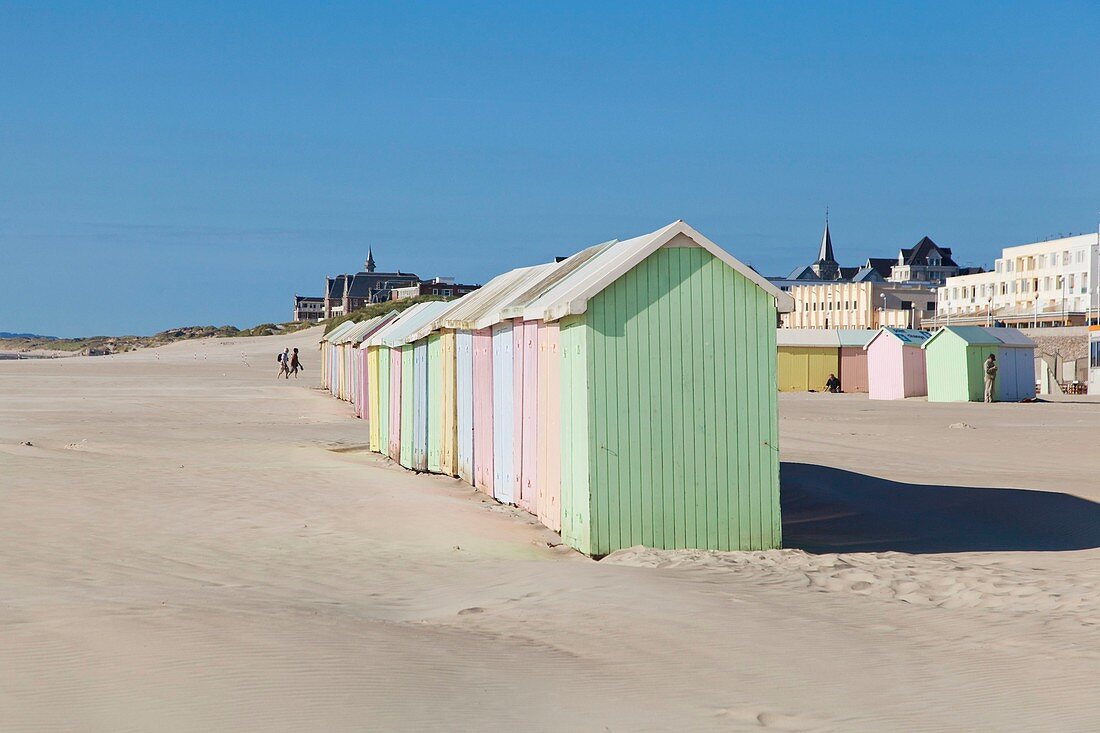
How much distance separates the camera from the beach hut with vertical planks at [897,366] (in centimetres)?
3788

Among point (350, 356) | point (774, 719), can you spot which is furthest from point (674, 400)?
point (350, 356)

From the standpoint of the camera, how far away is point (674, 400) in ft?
32.3

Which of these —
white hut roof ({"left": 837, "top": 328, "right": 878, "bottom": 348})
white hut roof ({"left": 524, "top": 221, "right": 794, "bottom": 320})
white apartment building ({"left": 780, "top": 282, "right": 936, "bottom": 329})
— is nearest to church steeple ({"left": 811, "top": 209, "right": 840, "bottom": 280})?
white apartment building ({"left": 780, "top": 282, "right": 936, "bottom": 329})

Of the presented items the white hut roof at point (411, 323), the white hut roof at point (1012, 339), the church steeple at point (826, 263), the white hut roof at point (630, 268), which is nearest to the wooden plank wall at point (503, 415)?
the white hut roof at point (630, 268)

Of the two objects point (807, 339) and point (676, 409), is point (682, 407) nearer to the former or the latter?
point (676, 409)

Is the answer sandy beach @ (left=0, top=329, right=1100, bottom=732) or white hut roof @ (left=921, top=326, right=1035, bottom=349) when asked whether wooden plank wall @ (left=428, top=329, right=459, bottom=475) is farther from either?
white hut roof @ (left=921, top=326, right=1035, bottom=349)

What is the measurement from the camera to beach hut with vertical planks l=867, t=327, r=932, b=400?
124ft

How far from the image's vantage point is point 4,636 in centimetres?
589

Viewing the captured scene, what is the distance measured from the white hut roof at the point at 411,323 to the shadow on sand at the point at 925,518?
618cm

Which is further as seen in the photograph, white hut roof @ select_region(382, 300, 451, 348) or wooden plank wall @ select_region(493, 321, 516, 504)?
white hut roof @ select_region(382, 300, 451, 348)

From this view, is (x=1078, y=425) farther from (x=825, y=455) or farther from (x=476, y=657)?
(x=476, y=657)

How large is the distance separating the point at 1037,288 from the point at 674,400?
299ft

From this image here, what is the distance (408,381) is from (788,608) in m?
10.9

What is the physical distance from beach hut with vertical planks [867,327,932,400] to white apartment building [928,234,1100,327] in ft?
153
